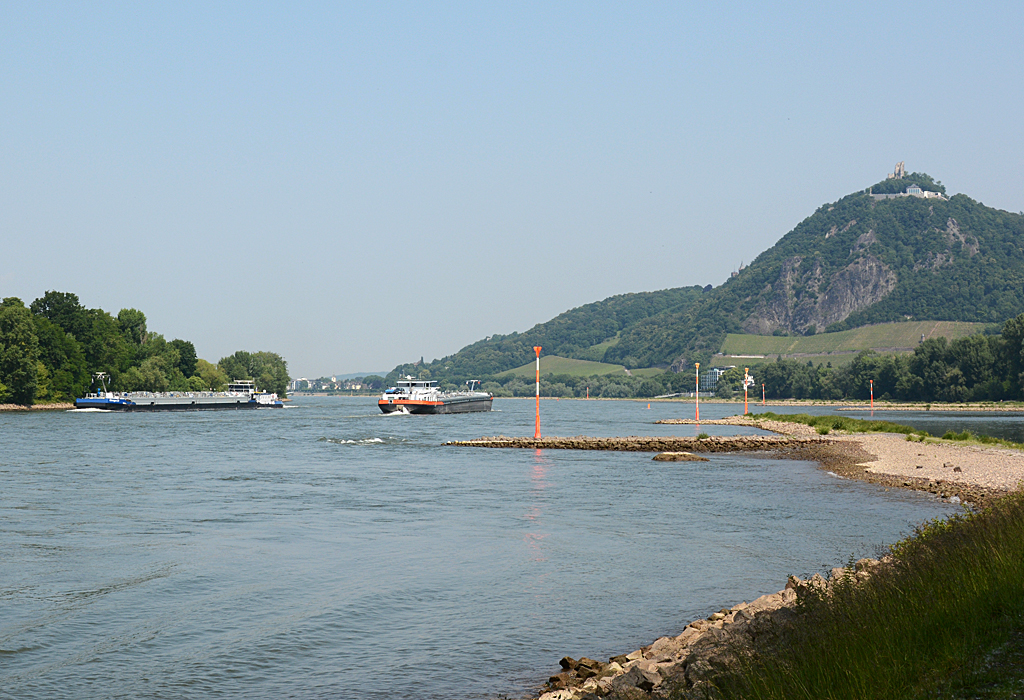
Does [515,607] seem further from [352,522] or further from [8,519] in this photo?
[8,519]

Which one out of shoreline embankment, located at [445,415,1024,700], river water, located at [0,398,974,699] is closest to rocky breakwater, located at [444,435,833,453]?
shoreline embankment, located at [445,415,1024,700]

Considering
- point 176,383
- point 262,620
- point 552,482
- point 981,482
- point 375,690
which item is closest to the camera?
point 375,690

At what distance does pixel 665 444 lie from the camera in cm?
6506

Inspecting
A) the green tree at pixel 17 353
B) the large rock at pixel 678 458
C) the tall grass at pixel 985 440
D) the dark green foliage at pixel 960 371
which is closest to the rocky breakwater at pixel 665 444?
the large rock at pixel 678 458

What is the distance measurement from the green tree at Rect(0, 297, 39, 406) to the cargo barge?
8832 millimetres

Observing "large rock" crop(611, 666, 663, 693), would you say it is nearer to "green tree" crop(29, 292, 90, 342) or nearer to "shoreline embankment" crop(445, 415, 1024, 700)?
"shoreline embankment" crop(445, 415, 1024, 700)

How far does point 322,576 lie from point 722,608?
9.06m

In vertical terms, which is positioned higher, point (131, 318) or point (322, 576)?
point (131, 318)

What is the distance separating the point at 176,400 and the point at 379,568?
14246 cm

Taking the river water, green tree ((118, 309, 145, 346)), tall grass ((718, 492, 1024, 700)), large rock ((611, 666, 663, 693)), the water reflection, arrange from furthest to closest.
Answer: green tree ((118, 309, 145, 346)) → the water reflection → the river water → large rock ((611, 666, 663, 693)) → tall grass ((718, 492, 1024, 700))

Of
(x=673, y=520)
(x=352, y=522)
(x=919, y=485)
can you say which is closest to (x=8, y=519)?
(x=352, y=522)

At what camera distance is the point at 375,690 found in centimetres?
1227

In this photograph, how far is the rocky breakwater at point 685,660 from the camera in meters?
9.83

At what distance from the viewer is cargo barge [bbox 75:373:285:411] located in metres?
141
